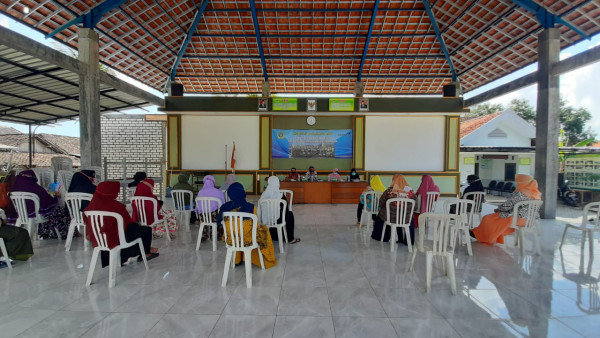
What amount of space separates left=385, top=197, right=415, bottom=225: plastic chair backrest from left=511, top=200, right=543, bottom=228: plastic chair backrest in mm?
1306

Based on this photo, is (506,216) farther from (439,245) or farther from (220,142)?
(220,142)

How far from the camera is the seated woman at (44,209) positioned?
394 cm

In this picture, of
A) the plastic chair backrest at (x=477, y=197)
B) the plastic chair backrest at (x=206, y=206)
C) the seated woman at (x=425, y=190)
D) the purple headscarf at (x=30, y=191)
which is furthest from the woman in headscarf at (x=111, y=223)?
the plastic chair backrest at (x=477, y=197)

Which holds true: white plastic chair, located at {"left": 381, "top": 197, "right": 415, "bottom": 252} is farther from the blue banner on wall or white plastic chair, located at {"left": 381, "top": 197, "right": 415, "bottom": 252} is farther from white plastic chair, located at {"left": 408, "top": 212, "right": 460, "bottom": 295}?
the blue banner on wall

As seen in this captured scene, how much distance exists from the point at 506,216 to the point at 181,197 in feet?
16.3

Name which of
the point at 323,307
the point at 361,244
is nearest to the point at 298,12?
the point at 361,244

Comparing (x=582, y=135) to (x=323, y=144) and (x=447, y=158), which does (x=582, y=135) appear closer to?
(x=447, y=158)

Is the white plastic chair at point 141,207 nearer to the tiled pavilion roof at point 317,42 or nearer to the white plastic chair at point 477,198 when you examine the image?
the white plastic chair at point 477,198

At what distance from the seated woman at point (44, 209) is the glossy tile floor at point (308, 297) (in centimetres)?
50

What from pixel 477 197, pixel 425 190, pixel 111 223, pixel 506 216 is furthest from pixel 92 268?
pixel 477 197

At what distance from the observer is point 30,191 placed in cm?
397

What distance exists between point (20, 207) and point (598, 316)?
6.27 meters

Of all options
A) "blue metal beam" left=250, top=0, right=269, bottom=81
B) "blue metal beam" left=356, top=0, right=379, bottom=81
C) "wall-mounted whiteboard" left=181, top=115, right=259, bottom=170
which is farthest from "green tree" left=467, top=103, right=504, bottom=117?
"wall-mounted whiteboard" left=181, top=115, right=259, bottom=170

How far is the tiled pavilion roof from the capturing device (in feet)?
25.3
